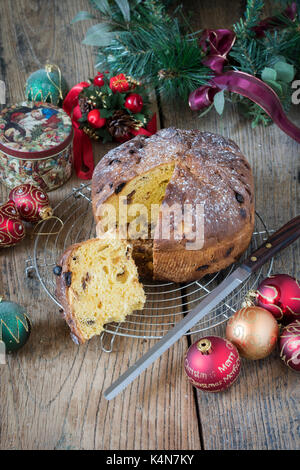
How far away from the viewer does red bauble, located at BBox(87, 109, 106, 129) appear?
7.92 ft

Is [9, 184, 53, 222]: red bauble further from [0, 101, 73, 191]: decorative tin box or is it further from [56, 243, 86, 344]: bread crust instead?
[56, 243, 86, 344]: bread crust

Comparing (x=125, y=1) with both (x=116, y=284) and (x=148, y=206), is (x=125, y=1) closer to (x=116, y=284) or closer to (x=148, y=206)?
(x=148, y=206)

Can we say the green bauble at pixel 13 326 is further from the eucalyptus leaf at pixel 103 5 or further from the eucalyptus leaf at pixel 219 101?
the eucalyptus leaf at pixel 103 5

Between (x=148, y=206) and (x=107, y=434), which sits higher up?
(x=148, y=206)

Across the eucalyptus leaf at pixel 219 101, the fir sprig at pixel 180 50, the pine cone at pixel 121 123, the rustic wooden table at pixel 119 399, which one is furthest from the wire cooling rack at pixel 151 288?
the fir sprig at pixel 180 50

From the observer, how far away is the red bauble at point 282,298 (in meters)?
1.84

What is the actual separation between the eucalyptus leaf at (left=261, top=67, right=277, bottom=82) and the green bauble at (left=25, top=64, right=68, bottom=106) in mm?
855

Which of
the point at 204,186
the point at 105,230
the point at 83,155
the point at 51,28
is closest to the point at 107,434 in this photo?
the point at 105,230

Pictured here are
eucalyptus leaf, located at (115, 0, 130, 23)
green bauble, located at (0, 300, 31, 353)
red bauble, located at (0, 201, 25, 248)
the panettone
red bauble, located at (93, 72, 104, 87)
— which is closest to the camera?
green bauble, located at (0, 300, 31, 353)

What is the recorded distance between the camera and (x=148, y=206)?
6.53ft

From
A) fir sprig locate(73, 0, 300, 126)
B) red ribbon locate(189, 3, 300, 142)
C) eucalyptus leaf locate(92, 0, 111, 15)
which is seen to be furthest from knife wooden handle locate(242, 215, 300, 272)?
eucalyptus leaf locate(92, 0, 111, 15)

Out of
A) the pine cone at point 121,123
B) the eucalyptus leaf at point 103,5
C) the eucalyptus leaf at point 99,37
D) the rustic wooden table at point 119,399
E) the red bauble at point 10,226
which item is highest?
the eucalyptus leaf at point 103,5

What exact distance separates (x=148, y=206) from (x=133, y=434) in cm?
73

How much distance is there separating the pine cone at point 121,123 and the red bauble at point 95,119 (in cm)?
4
